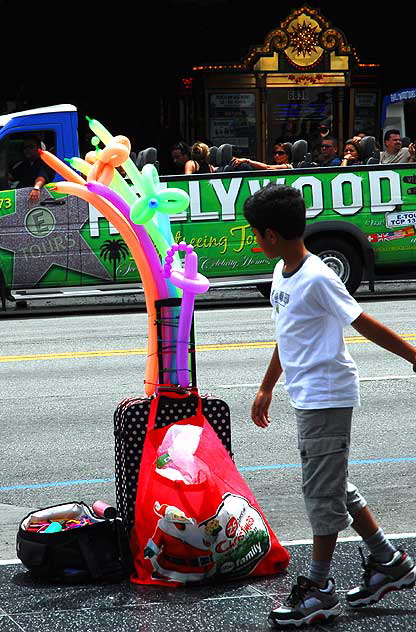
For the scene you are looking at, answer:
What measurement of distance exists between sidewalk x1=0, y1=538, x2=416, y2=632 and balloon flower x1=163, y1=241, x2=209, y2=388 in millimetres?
915

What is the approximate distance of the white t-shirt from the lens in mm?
4102

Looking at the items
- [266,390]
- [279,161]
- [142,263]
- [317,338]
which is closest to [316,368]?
[317,338]

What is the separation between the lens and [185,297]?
4.91 metres

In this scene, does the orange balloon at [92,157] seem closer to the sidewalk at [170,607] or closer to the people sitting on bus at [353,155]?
the sidewalk at [170,607]

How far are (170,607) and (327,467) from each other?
2.87ft

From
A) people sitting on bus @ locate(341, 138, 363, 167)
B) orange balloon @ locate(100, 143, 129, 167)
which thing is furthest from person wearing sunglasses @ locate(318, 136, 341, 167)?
orange balloon @ locate(100, 143, 129, 167)

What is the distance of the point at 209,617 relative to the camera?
4324 mm

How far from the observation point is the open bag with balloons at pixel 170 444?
14.9 ft

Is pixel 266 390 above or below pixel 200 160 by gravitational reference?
below

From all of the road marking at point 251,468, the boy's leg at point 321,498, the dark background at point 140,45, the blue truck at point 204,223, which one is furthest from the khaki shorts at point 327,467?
the dark background at point 140,45

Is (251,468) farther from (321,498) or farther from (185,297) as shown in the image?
(321,498)

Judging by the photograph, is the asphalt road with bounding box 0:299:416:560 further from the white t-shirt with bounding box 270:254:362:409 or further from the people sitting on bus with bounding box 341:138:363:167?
the people sitting on bus with bounding box 341:138:363:167

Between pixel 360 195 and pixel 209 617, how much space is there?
11373mm

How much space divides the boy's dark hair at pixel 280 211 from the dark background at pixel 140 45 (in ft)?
66.0
